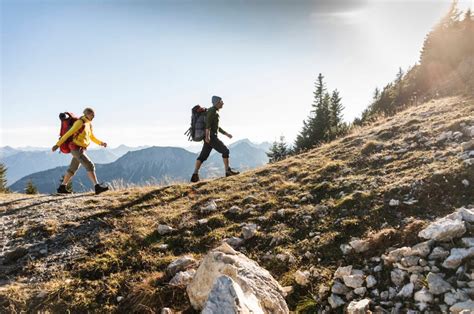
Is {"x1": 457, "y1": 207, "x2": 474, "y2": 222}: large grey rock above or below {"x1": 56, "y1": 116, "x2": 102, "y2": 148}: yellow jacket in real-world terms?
below

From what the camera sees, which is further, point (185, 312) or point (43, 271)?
point (43, 271)

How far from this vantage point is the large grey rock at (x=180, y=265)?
547cm

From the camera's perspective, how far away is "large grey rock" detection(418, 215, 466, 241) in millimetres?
4297

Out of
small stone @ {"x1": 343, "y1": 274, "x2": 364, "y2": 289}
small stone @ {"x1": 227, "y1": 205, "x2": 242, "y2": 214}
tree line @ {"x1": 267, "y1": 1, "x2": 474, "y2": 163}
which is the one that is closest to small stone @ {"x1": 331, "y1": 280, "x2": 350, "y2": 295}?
small stone @ {"x1": 343, "y1": 274, "x2": 364, "y2": 289}

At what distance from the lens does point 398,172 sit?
760 cm

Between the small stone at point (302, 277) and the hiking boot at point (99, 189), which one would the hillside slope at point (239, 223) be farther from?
the hiking boot at point (99, 189)

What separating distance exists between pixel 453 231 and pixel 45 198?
10911 mm

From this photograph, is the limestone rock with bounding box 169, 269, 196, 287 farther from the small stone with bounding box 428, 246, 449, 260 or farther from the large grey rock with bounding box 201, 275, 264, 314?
the small stone with bounding box 428, 246, 449, 260

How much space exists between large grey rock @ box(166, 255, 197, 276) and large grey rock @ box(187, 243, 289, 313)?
84 centimetres

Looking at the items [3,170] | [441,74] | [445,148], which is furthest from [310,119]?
[3,170]

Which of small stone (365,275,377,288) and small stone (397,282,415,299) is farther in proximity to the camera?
small stone (365,275,377,288)

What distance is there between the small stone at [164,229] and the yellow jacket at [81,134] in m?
4.92

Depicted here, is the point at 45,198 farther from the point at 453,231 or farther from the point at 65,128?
the point at 453,231

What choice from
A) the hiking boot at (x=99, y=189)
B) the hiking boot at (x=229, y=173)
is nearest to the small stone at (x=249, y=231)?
the hiking boot at (x=229, y=173)
